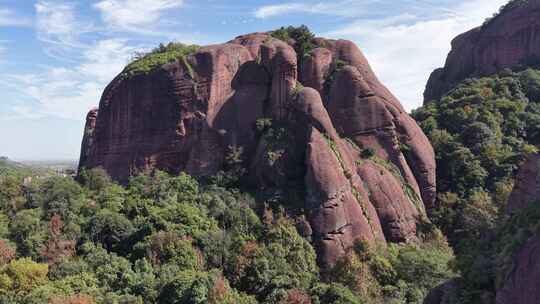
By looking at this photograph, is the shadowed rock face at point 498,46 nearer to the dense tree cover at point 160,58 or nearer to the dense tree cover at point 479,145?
the dense tree cover at point 479,145

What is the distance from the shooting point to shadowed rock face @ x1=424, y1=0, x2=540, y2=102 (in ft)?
184

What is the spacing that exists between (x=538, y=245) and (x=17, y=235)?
2765cm

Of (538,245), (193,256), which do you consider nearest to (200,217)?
(193,256)

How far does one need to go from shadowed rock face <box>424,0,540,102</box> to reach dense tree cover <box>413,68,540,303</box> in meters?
5.94

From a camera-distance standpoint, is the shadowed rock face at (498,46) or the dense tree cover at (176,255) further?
the shadowed rock face at (498,46)

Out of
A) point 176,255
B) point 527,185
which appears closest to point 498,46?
point 527,185

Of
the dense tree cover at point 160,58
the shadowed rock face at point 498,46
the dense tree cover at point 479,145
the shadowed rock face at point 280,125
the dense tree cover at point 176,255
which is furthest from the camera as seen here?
the shadowed rock face at point 498,46

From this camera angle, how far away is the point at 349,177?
32.9 meters

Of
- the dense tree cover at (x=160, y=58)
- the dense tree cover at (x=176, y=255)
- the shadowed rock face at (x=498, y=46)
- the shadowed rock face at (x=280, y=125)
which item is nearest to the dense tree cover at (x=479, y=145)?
the shadowed rock face at (x=280, y=125)

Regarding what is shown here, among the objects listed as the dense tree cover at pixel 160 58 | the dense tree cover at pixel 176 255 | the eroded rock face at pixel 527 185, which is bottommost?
the dense tree cover at pixel 176 255

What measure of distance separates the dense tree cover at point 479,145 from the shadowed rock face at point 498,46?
594cm

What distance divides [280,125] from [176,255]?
505 inches

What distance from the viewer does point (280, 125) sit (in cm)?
3547

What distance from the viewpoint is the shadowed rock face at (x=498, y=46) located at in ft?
184
